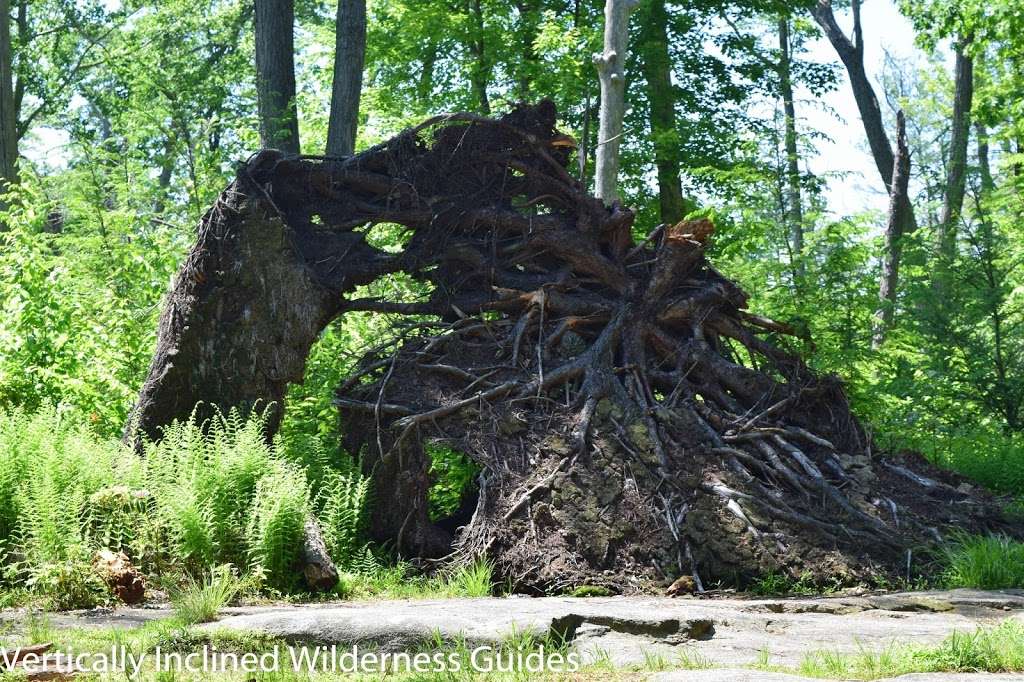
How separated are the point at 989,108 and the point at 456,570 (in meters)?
21.1

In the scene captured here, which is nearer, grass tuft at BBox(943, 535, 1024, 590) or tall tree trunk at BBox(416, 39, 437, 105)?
grass tuft at BBox(943, 535, 1024, 590)

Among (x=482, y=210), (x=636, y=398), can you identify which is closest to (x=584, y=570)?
(x=636, y=398)

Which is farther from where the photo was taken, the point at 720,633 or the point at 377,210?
the point at 377,210

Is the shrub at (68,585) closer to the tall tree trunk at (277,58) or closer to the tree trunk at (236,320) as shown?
the tree trunk at (236,320)

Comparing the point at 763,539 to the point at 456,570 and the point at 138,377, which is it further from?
Result: the point at 138,377

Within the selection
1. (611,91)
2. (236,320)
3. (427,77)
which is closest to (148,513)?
(236,320)

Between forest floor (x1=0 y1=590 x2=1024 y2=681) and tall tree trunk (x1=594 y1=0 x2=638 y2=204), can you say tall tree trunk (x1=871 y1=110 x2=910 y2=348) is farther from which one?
forest floor (x1=0 y1=590 x2=1024 y2=681)

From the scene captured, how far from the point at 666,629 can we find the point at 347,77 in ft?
42.6

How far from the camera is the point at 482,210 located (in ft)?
34.7

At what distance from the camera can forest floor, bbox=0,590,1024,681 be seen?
5.18m

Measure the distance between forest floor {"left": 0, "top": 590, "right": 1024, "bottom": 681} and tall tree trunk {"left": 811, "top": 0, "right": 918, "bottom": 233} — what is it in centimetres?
2153

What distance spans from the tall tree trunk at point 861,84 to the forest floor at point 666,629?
21.5m

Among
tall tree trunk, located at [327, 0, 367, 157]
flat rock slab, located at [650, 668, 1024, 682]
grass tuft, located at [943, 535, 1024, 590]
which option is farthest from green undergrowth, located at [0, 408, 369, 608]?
tall tree trunk, located at [327, 0, 367, 157]

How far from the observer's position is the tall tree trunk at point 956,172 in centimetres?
1631
